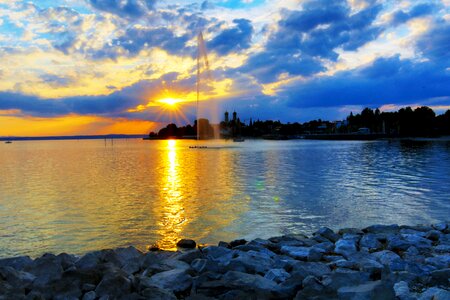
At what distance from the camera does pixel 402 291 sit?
27.1ft

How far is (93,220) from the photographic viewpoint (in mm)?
19391

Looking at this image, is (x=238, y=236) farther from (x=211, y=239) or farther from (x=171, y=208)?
(x=171, y=208)

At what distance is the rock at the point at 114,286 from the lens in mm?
8531

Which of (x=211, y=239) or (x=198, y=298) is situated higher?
(x=198, y=298)

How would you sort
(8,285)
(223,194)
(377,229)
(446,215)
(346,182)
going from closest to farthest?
(8,285) < (377,229) < (446,215) < (223,194) < (346,182)

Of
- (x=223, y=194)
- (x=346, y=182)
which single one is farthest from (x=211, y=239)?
(x=346, y=182)

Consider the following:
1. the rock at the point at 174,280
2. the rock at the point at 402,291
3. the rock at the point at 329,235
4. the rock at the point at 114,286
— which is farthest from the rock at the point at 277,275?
the rock at the point at 329,235

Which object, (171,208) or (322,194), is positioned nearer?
(171,208)

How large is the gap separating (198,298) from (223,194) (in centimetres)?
1975

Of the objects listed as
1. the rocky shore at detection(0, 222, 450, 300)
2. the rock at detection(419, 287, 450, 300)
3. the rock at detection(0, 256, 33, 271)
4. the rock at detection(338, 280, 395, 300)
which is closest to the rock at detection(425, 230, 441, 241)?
the rocky shore at detection(0, 222, 450, 300)

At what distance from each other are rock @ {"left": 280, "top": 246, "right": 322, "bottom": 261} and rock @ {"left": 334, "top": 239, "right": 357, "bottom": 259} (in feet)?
2.47

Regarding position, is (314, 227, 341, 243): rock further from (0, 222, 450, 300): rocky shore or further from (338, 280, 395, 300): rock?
(338, 280, 395, 300): rock

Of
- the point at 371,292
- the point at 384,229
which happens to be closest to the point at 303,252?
the point at 371,292

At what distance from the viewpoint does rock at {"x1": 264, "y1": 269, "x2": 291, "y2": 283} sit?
30.8 ft
